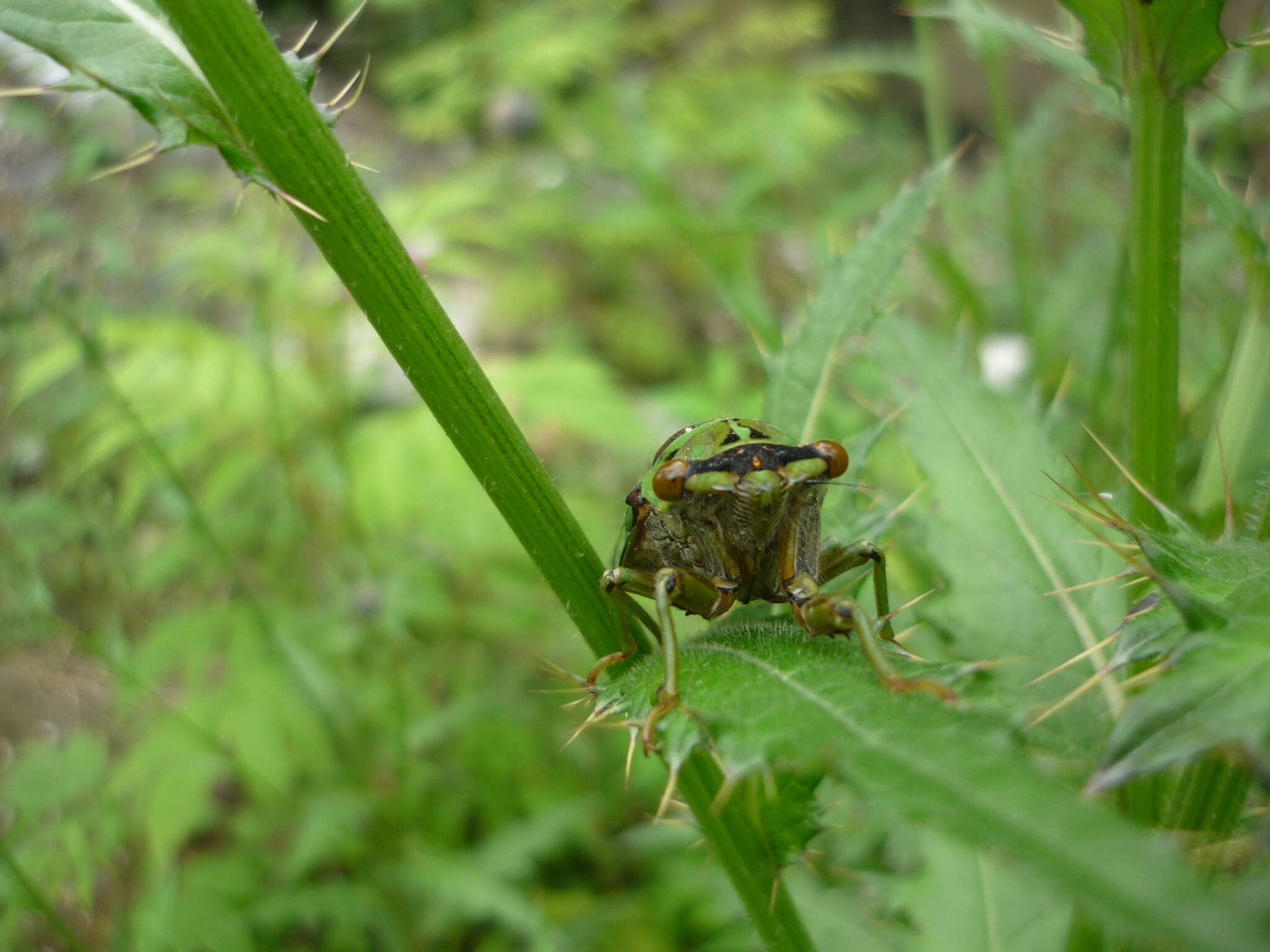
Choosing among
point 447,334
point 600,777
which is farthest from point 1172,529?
point 600,777

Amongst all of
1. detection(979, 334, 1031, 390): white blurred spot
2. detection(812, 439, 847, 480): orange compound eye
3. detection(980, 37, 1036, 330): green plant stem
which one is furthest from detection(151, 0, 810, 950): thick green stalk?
detection(979, 334, 1031, 390): white blurred spot

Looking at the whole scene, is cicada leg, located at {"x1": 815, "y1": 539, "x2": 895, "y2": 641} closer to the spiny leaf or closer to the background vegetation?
the background vegetation

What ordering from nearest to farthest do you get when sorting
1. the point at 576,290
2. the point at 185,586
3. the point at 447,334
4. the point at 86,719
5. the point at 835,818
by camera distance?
1. the point at 447,334
2. the point at 835,818
3. the point at 86,719
4. the point at 185,586
5. the point at 576,290

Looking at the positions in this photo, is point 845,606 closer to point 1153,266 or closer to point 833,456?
point 833,456

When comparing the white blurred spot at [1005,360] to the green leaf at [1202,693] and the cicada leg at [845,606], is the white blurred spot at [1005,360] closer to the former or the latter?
the cicada leg at [845,606]

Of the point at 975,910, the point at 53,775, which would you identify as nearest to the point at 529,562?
the point at 53,775

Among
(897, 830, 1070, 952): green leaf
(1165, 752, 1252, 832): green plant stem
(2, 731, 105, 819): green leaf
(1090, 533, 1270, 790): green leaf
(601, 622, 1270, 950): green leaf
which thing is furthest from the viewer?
(2, 731, 105, 819): green leaf

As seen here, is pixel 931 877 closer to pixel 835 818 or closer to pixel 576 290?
pixel 835 818
